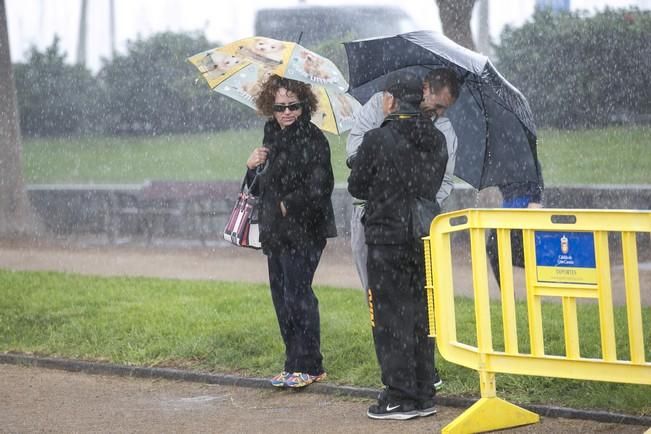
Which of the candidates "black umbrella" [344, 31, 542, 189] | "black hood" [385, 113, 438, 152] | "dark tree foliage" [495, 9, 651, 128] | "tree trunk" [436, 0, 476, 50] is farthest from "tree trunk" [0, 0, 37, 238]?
"black hood" [385, 113, 438, 152]

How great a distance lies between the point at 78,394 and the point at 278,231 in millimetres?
1694

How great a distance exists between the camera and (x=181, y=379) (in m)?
8.16

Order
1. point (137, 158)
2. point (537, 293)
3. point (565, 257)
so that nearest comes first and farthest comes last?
point (565, 257)
point (537, 293)
point (137, 158)

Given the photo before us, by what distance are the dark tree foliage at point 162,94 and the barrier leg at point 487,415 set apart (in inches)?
704

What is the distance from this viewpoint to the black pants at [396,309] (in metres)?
6.67

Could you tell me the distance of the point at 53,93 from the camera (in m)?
25.7

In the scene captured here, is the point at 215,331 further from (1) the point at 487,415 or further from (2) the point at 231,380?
(1) the point at 487,415

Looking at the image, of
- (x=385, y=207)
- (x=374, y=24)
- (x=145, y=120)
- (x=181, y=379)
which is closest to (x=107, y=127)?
(x=145, y=120)

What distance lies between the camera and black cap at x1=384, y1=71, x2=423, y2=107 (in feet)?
21.6

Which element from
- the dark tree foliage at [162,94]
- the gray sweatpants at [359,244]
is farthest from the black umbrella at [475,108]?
the dark tree foliage at [162,94]

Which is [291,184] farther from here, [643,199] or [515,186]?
[643,199]

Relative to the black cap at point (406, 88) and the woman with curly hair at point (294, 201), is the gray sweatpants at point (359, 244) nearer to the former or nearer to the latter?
the woman with curly hair at point (294, 201)

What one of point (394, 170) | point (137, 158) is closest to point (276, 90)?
point (394, 170)

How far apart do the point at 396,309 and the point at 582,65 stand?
1264 centimetres
